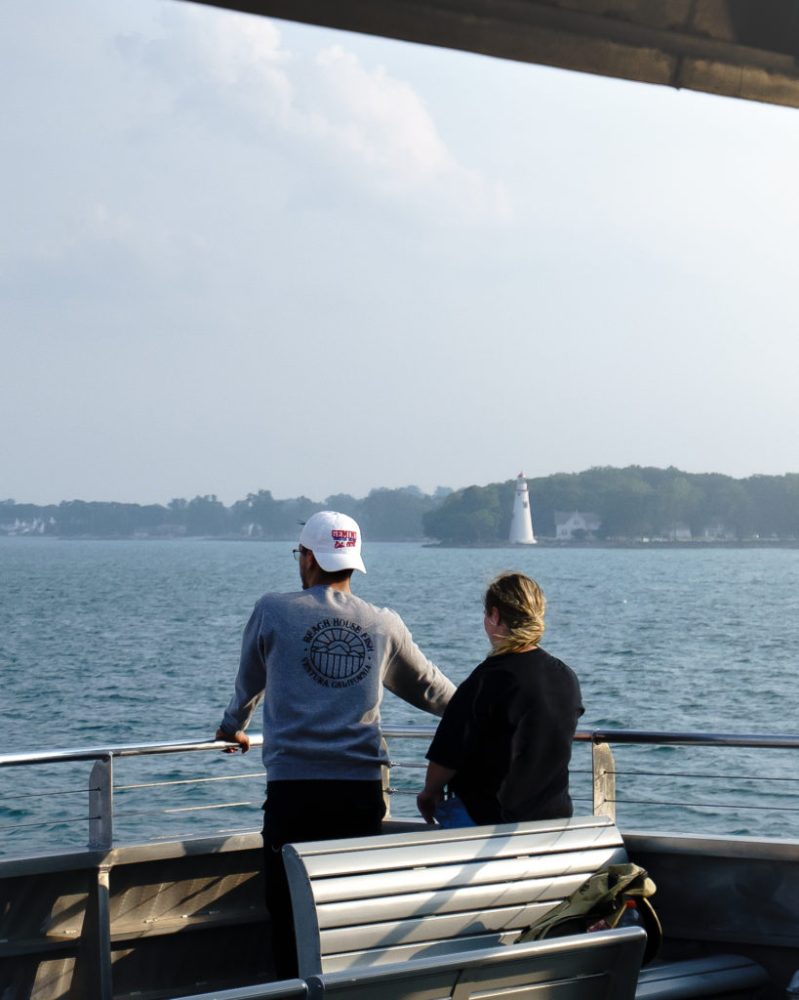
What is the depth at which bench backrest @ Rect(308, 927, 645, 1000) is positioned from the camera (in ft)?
9.39

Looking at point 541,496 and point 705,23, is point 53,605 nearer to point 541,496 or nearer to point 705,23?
point 705,23

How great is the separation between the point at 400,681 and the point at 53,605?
79.2 metres

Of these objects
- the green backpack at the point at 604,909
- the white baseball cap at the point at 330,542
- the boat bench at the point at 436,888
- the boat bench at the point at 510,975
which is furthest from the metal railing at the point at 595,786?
the boat bench at the point at 510,975

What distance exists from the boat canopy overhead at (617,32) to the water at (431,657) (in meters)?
1.78

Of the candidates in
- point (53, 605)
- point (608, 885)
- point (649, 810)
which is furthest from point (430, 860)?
point (53, 605)

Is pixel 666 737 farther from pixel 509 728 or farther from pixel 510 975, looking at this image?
pixel 510 975

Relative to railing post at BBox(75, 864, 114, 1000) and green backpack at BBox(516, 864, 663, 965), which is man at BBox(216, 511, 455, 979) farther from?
railing post at BBox(75, 864, 114, 1000)

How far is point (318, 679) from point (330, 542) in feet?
1.38

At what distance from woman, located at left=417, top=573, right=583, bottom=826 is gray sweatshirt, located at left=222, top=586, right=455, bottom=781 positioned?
265 millimetres

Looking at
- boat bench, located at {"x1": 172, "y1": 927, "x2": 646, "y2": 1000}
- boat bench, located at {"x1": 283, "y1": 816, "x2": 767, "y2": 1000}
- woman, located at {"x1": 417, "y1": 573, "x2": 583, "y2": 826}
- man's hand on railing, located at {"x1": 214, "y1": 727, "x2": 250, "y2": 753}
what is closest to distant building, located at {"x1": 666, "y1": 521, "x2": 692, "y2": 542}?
man's hand on railing, located at {"x1": 214, "y1": 727, "x2": 250, "y2": 753}

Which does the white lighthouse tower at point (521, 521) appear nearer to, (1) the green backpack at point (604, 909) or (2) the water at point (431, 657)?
(2) the water at point (431, 657)

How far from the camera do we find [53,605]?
8062cm

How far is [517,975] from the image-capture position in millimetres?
3043

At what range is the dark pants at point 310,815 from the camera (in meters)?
4.14
